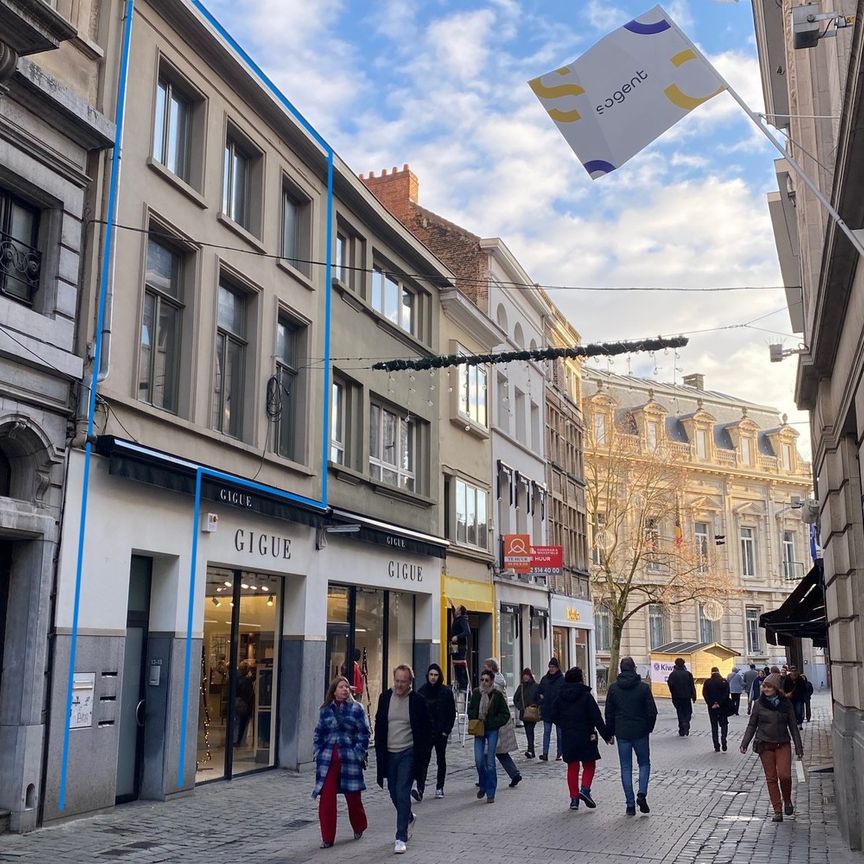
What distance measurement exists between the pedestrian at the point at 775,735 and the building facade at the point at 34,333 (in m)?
8.14

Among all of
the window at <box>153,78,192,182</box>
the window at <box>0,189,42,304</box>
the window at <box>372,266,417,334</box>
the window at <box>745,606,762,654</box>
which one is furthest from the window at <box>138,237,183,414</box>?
the window at <box>745,606,762,654</box>

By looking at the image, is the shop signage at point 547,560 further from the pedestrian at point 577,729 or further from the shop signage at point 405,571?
the pedestrian at point 577,729

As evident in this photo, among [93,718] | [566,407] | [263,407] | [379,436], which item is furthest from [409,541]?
[566,407]

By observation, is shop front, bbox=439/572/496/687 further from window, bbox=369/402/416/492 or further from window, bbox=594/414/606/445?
window, bbox=594/414/606/445

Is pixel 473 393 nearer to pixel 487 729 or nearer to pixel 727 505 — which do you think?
pixel 487 729

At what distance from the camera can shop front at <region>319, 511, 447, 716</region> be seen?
19156 millimetres

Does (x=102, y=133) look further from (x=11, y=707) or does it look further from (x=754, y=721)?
(x=754, y=721)

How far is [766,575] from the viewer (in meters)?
63.2

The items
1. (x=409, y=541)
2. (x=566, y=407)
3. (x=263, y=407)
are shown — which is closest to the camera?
(x=263, y=407)

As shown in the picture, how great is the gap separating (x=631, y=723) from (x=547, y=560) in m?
14.8

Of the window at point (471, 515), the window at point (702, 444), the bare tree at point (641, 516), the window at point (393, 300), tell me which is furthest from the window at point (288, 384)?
the window at point (702, 444)

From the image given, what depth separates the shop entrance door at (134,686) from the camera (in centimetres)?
1324

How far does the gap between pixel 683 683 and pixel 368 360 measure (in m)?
10.6

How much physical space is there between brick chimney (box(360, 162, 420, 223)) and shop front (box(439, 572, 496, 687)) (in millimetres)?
11572
